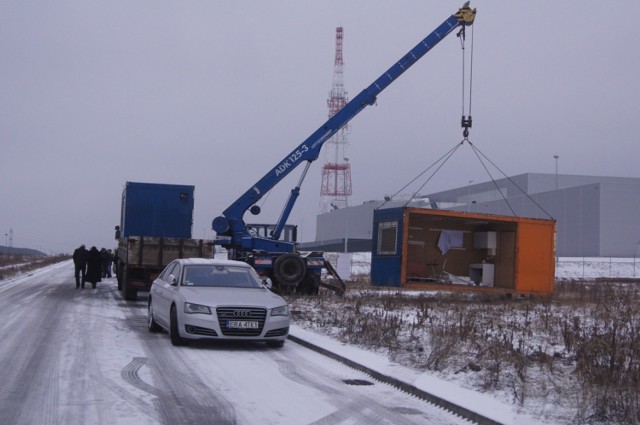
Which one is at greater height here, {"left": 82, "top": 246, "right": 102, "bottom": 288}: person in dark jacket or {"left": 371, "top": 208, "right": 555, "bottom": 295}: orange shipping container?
{"left": 371, "top": 208, "right": 555, "bottom": 295}: orange shipping container

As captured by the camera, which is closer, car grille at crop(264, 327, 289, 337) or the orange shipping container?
car grille at crop(264, 327, 289, 337)

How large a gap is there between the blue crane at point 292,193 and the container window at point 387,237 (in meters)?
2.09

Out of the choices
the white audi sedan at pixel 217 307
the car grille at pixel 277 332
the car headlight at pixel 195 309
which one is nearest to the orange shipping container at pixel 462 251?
the white audi sedan at pixel 217 307

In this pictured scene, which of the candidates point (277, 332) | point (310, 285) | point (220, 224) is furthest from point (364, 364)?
point (220, 224)

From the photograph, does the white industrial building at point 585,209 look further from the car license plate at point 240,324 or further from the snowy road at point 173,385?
the snowy road at point 173,385

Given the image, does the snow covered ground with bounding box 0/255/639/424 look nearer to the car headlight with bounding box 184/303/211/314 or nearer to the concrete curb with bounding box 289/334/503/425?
the concrete curb with bounding box 289/334/503/425

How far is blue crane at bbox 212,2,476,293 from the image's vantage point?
91.0 feet

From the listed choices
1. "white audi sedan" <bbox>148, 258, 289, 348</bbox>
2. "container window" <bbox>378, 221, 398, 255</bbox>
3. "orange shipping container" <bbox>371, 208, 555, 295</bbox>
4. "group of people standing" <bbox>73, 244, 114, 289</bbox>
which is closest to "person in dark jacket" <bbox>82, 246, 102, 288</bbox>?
"group of people standing" <bbox>73, 244, 114, 289</bbox>

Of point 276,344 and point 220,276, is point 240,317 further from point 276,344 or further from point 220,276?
point 220,276

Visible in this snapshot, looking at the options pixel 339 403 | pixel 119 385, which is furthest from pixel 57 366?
pixel 339 403

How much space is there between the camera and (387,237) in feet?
89.1

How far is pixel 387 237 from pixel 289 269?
137 inches

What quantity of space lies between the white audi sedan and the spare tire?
38.2 ft

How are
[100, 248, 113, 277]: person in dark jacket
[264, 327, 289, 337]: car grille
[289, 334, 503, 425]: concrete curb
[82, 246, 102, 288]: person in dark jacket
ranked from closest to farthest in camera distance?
[289, 334, 503, 425]: concrete curb < [264, 327, 289, 337]: car grille < [82, 246, 102, 288]: person in dark jacket < [100, 248, 113, 277]: person in dark jacket
